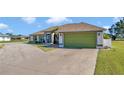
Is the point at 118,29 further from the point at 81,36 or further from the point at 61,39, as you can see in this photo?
the point at 61,39

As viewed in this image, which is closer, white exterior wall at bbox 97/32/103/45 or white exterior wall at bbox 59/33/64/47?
white exterior wall at bbox 97/32/103/45

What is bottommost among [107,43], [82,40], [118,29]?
[107,43]

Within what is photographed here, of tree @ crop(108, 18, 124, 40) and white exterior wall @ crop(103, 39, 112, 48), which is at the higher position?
tree @ crop(108, 18, 124, 40)

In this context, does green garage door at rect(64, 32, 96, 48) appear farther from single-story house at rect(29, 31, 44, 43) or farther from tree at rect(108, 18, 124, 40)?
tree at rect(108, 18, 124, 40)

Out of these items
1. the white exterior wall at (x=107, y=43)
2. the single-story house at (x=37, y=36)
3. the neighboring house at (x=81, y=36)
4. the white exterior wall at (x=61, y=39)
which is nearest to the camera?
the single-story house at (x=37, y=36)

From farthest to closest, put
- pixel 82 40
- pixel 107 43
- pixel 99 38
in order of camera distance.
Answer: pixel 82 40 < pixel 99 38 < pixel 107 43

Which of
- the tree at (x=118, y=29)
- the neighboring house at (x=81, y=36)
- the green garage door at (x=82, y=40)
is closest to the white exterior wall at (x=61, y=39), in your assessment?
the neighboring house at (x=81, y=36)

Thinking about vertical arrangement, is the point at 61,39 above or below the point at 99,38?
below

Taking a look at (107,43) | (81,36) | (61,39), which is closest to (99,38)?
(107,43)

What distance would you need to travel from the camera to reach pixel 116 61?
11719 mm

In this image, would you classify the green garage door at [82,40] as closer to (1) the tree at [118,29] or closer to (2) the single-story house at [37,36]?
(2) the single-story house at [37,36]

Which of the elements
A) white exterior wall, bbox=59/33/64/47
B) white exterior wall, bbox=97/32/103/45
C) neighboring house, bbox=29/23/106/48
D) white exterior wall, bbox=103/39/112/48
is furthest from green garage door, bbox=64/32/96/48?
white exterior wall, bbox=59/33/64/47
